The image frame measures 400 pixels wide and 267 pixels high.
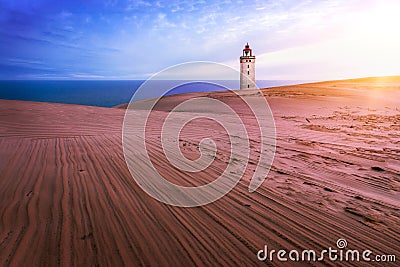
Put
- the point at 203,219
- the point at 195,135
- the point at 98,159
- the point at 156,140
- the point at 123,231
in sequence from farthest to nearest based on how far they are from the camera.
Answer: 1. the point at 195,135
2. the point at 156,140
3. the point at 98,159
4. the point at 203,219
5. the point at 123,231

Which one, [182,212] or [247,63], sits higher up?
[247,63]

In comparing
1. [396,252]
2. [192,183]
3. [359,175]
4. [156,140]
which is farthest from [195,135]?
[396,252]

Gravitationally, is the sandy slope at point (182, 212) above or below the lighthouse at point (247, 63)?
below

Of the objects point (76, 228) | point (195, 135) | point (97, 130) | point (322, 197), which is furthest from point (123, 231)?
point (97, 130)

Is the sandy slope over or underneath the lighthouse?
underneath

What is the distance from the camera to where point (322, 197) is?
3828 millimetres

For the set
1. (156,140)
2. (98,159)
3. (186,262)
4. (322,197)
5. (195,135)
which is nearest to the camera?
(186,262)

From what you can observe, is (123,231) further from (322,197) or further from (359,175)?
(359,175)

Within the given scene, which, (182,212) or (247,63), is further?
(247,63)

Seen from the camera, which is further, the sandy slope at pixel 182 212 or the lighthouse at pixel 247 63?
the lighthouse at pixel 247 63

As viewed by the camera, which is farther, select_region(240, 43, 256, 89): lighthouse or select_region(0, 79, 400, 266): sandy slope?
select_region(240, 43, 256, 89): lighthouse

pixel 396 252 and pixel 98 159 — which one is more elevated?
pixel 98 159

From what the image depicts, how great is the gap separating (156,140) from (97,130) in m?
2.91

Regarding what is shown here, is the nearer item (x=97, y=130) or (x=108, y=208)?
(x=108, y=208)
